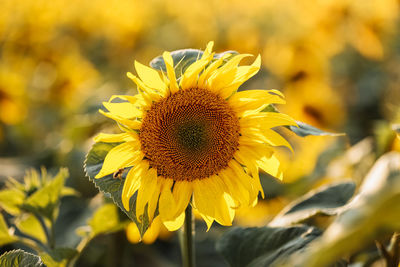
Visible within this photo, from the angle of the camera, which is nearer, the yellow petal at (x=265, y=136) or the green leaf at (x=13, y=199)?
the yellow petal at (x=265, y=136)

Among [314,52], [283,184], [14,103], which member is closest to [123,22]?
[14,103]

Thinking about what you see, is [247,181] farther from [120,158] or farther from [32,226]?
[32,226]

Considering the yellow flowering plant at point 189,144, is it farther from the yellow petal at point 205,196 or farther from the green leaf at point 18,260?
the green leaf at point 18,260

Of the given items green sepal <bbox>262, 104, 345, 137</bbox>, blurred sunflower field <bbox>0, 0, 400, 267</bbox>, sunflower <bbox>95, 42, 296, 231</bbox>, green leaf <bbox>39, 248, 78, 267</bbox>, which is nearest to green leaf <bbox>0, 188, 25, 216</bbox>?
blurred sunflower field <bbox>0, 0, 400, 267</bbox>

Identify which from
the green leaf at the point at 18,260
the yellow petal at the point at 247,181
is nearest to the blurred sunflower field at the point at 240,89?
the green leaf at the point at 18,260

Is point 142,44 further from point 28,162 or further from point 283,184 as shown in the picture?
point 283,184

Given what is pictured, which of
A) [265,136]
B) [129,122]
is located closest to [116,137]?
[129,122]

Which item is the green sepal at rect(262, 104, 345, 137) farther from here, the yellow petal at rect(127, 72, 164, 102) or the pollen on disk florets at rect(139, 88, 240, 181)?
the yellow petal at rect(127, 72, 164, 102)
